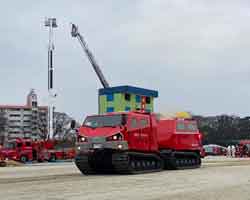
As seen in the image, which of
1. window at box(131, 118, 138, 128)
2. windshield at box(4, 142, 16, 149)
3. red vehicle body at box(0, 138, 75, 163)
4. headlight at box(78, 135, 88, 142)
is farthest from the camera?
windshield at box(4, 142, 16, 149)

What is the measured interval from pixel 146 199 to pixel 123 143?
Answer: 8.62m

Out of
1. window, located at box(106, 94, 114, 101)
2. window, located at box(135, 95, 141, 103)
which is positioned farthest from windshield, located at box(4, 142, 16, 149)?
window, located at box(135, 95, 141, 103)

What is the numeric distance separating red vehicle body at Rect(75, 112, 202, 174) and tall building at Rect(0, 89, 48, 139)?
78352 mm

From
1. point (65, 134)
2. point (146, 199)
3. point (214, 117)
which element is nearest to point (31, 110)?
point (65, 134)

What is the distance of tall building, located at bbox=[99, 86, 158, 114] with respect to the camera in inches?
2475

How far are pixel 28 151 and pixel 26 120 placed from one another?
8408 centimetres

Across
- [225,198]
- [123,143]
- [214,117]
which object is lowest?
[225,198]

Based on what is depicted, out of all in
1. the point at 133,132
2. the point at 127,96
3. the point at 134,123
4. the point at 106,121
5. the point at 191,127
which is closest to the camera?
the point at 106,121

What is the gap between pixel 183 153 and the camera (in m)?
27.3

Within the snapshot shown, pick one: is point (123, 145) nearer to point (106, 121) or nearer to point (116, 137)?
point (116, 137)

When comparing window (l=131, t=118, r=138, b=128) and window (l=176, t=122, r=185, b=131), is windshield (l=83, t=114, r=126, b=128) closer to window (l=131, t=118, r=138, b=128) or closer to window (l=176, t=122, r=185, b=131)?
window (l=131, t=118, r=138, b=128)

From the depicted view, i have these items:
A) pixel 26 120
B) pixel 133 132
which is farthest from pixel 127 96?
pixel 26 120

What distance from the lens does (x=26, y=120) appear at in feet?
435

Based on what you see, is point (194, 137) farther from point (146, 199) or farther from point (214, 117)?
point (214, 117)
